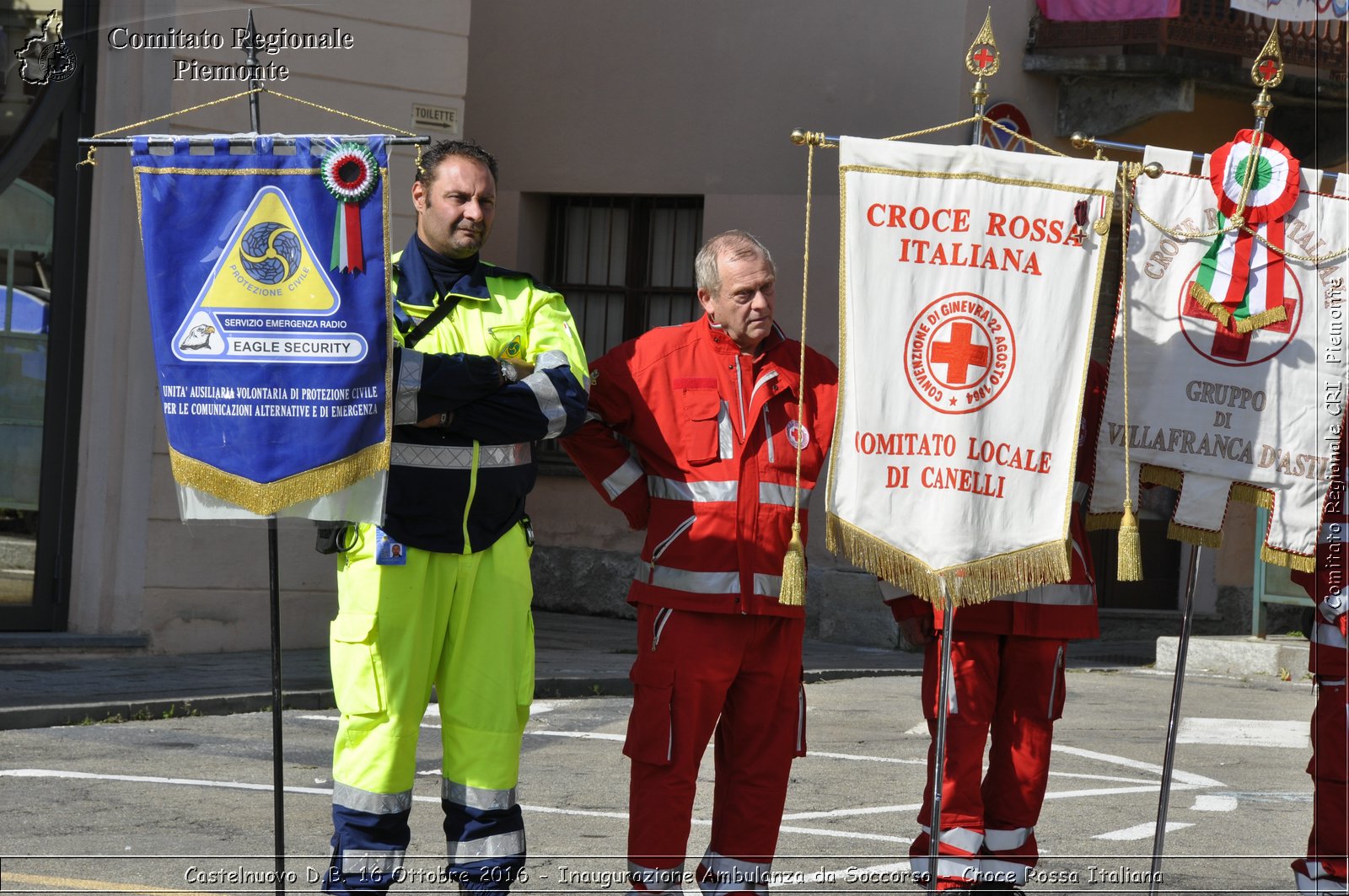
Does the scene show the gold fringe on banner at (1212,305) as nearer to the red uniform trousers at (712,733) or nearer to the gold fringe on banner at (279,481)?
the red uniform trousers at (712,733)

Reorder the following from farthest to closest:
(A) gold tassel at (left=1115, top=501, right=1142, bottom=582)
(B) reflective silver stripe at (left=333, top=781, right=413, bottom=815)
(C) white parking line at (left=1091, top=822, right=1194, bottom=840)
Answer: (C) white parking line at (left=1091, top=822, right=1194, bottom=840) < (A) gold tassel at (left=1115, top=501, right=1142, bottom=582) < (B) reflective silver stripe at (left=333, top=781, right=413, bottom=815)

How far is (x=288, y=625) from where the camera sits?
11.4m

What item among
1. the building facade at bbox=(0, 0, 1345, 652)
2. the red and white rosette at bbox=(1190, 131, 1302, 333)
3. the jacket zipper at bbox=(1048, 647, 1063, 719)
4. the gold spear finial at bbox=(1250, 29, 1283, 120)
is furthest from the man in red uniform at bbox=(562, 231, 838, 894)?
the building facade at bbox=(0, 0, 1345, 652)

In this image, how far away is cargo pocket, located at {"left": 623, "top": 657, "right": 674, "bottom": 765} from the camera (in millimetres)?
5082

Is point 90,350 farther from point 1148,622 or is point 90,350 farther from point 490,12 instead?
point 1148,622

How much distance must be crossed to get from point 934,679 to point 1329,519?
1310 millimetres

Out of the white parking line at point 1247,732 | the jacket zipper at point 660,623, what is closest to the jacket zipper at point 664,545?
the jacket zipper at point 660,623

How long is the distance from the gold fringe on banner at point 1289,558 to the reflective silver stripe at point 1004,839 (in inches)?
45.0

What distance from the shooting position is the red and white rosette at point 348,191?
4676 mm

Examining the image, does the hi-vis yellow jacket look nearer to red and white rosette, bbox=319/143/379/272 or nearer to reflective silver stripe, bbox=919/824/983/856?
red and white rosette, bbox=319/143/379/272

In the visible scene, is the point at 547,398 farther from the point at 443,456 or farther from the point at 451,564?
the point at 451,564

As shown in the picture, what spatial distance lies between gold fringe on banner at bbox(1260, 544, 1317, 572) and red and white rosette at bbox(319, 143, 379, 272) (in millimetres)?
2879

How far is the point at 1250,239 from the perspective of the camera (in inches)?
212

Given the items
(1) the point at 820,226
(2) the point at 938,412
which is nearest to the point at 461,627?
(2) the point at 938,412
